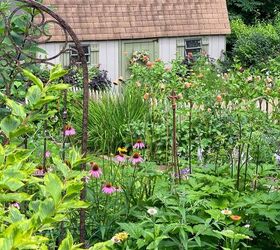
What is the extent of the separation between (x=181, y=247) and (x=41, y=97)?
2.03m

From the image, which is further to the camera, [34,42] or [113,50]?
[113,50]

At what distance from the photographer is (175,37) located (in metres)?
22.3

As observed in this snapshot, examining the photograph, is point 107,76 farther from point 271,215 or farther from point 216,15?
point 271,215

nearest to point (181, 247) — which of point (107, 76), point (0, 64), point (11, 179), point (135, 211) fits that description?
point (135, 211)

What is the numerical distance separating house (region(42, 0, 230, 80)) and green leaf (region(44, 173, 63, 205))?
18024 millimetres

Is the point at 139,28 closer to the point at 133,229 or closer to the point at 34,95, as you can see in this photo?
the point at 133,229

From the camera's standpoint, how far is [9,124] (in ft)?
9.71

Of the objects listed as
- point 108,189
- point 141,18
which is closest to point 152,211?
point 108,189

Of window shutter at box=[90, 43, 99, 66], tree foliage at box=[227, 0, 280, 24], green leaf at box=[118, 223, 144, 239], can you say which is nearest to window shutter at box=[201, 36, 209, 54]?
window shutter at box=[90, 43, 99, 66]

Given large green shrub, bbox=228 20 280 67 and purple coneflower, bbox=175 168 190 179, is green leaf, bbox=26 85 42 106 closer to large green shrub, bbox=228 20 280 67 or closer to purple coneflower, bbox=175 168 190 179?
purple coneflower, bbox=175 168 190 179

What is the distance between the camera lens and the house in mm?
21281

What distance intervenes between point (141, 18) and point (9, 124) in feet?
62.8

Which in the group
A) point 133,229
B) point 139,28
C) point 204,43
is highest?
point 139,28

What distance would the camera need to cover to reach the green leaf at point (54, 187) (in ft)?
8.45
